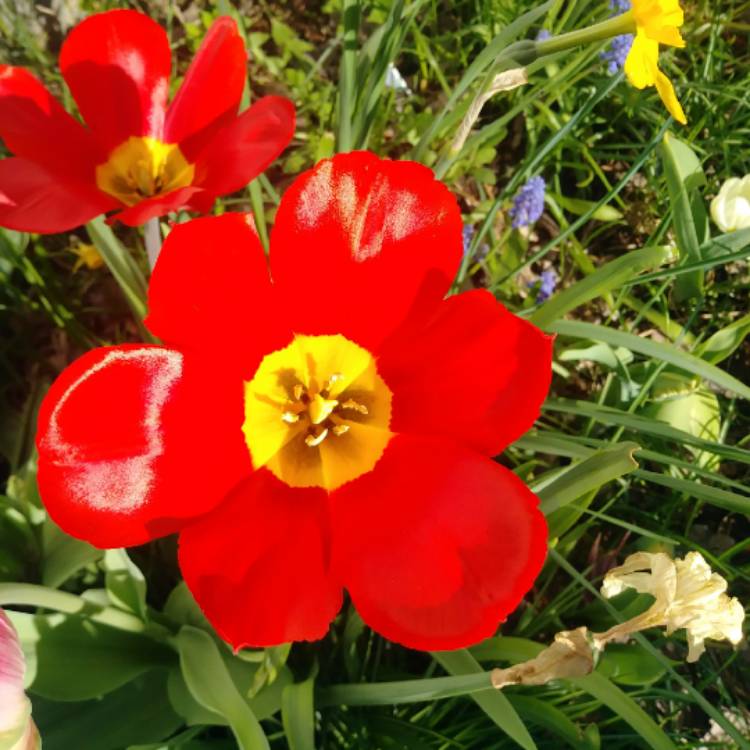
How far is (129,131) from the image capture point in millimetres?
1333

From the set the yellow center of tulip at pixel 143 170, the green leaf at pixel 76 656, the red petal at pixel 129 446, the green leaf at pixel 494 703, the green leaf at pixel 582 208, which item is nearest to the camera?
the red petal at pixel 129 446

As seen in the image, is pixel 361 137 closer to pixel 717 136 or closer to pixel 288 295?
pixel 288 295

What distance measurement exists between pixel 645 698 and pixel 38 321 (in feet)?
Answer: 4.73

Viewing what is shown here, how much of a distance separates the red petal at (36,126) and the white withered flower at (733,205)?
1208 millimetres

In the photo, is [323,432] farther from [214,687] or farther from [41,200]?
[41,200]

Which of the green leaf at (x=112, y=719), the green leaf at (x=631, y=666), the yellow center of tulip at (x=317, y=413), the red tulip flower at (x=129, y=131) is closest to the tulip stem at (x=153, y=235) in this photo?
the red tulip flower at (x=129, y=131)

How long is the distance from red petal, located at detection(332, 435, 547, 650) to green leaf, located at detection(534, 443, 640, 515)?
0.36 feet

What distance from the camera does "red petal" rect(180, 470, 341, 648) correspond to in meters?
0.80

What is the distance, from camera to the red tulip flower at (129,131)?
1.07 metres

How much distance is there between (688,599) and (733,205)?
3.38 ft

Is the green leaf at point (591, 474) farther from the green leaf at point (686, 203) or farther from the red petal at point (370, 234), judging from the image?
the green leaf at point (686, 203)

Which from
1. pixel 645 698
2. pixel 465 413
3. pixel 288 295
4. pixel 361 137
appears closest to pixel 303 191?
pixel 288 295

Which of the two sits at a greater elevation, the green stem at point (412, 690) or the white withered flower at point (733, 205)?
the white withered flower at point (733, 205)

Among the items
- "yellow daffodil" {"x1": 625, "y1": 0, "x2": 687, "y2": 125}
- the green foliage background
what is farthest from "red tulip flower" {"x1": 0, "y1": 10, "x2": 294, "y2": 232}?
"yellow daffodil" {"x1": 625, "y1": 0, "x2": 687, "y2": 125}
